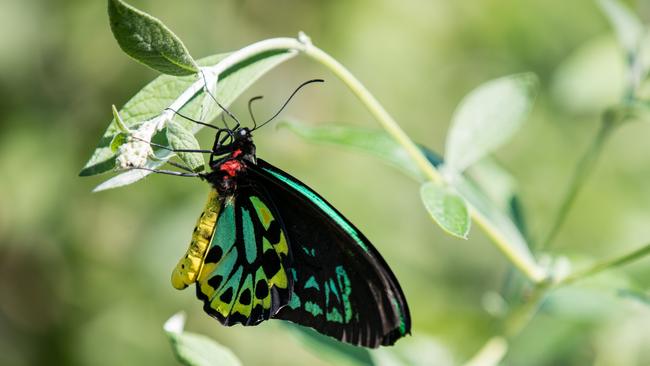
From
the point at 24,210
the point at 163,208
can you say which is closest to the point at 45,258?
the point at 24,210

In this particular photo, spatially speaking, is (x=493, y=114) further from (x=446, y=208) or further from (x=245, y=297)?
(x=245, y=297)

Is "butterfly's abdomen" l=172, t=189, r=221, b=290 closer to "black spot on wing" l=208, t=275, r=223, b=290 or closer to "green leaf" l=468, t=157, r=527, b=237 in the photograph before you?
"black spot on wing" l=208, t=275, r=223, b=290

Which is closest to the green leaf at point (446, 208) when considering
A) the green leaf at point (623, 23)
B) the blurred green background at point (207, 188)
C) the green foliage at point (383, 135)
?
the green foliage at point (383, 135)

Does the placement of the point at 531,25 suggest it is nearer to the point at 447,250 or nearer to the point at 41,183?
the point at 447,250

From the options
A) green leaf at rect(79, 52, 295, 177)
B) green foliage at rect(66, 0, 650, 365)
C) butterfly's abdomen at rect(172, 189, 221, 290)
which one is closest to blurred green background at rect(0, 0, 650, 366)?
green foliage at rect(66, 0, 650, 365)

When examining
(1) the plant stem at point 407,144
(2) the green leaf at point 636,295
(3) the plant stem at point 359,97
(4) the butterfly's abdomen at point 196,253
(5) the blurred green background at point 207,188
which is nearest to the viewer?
(3) the plant stem at point 359,97

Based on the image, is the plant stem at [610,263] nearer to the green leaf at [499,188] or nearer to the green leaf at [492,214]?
the green leaf at [492,214]
